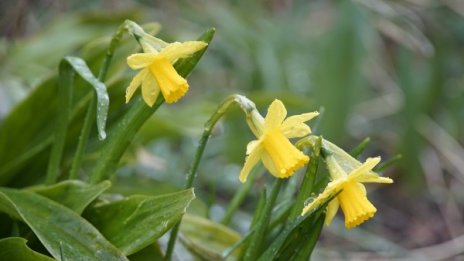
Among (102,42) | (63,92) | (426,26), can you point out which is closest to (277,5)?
(426,26)

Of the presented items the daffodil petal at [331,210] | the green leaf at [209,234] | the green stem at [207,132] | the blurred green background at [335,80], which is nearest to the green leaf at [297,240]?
the daffodil petal at [331,210]

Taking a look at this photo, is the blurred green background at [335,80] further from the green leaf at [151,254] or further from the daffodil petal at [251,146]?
the daffodil petal at [251,146]

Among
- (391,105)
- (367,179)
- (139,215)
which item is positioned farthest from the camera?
(391,105)

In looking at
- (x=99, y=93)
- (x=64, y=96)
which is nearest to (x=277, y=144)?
(x=99, y=93)

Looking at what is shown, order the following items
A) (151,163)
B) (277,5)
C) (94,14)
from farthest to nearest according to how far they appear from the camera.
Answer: (277,5) < (94,14) < (151,163)

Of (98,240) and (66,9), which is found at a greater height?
(98,240)

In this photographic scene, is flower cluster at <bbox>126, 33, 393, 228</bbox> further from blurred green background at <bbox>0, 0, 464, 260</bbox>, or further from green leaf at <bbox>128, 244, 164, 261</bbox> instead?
blurred green background at <bbox>0, 0, 464, 260</bbox>

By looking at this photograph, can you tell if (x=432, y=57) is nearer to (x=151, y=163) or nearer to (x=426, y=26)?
(x=426, y=26)
